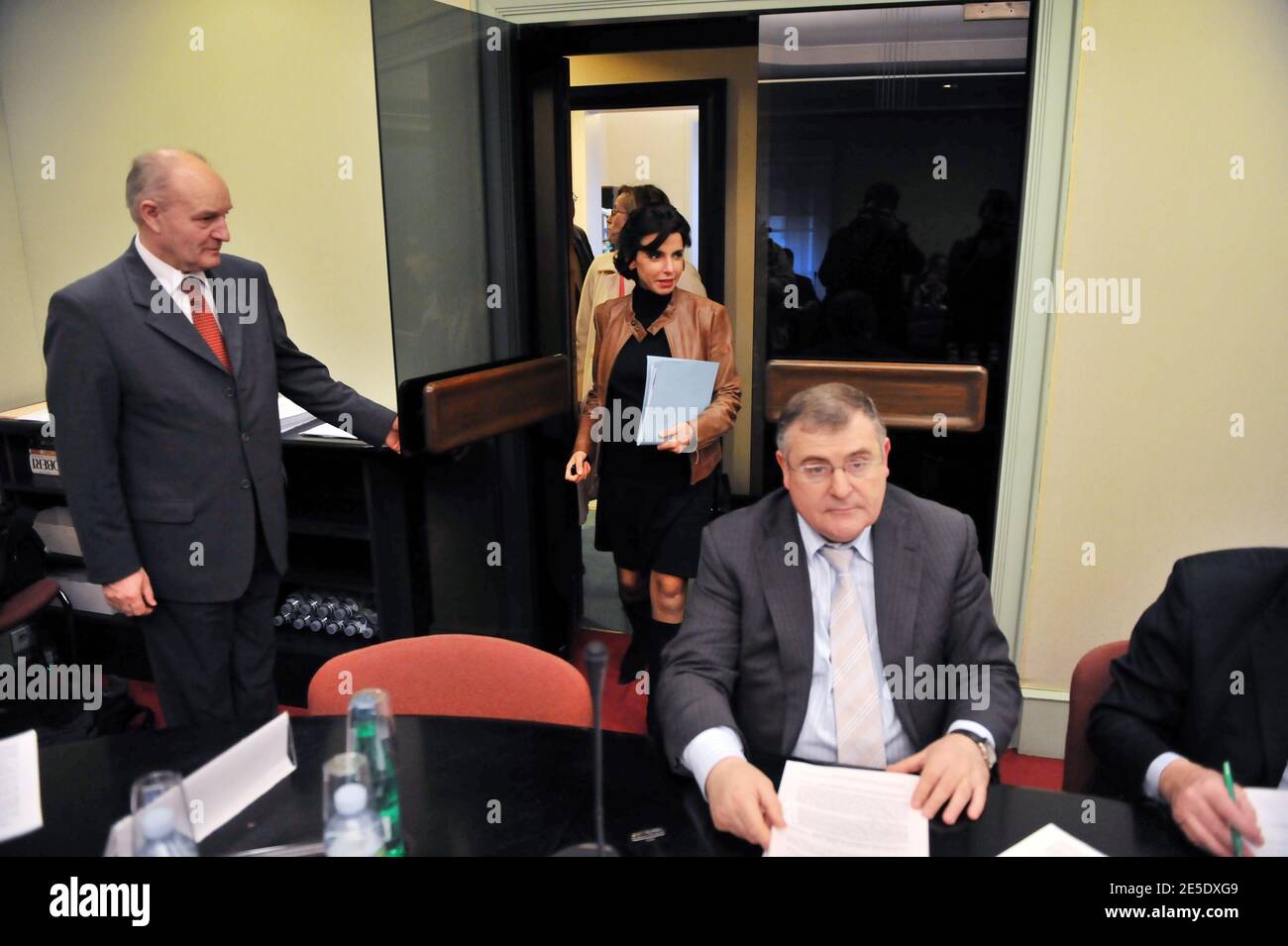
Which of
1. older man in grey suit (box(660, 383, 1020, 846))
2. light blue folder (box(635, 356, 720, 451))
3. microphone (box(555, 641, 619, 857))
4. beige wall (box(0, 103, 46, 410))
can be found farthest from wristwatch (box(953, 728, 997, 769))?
beige wall (box(0, 103, 46, 410))

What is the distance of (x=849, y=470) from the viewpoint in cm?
173

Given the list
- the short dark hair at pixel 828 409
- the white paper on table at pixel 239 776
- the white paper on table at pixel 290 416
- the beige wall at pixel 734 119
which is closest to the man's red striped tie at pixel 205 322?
the white paper on table at pixel 290 416

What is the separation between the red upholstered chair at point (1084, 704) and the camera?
1.72 metres

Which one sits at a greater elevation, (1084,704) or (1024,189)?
(1024,189)

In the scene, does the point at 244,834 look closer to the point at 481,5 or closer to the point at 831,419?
the point at 831,419

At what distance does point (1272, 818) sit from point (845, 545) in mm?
793

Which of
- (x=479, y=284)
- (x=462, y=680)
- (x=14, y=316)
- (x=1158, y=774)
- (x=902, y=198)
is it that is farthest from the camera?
(x=14, y=316)

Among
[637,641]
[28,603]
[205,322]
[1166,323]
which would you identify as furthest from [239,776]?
[1166,323]

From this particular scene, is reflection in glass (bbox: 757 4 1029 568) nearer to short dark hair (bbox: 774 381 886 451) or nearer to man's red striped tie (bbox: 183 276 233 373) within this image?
short dark hair (bbox: 774 381 886 451)

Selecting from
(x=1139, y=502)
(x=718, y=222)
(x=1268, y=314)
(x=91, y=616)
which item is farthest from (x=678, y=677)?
(x=718, y=222)

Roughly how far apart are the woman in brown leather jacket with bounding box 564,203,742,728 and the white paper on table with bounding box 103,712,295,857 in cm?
176

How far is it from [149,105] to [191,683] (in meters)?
2.52

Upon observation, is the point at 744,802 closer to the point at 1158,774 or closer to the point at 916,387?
the point at 1158,774

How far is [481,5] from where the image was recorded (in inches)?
124
